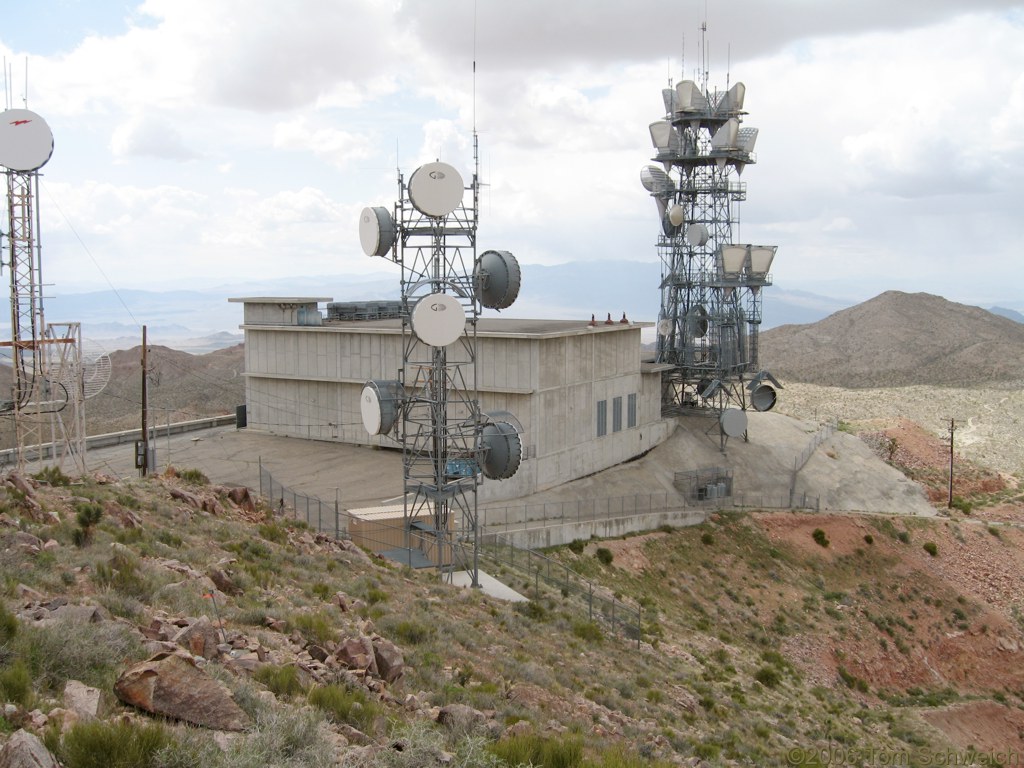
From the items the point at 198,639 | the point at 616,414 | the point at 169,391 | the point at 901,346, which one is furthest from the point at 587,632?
the point at 901,346

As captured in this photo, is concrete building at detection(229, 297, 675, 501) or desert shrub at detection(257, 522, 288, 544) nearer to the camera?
desert shrub at detection(257, 522, 288, 544)

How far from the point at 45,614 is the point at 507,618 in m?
11.4

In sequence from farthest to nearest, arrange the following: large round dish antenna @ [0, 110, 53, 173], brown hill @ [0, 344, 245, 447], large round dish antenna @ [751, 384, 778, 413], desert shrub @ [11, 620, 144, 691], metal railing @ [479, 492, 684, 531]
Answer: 1. brown hill @ [0, 344, 245, 447]
2. large round dish antenna @ [751, 384, 778, 413]
3. metal railing @ [479, 492, 684, 531]
4. large round dish antenna @ [0, 110, 53, 173]
5. desert shrub @ [11, 620, 144, 691]

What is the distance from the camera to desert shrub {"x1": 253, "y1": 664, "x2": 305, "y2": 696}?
11.1 metres

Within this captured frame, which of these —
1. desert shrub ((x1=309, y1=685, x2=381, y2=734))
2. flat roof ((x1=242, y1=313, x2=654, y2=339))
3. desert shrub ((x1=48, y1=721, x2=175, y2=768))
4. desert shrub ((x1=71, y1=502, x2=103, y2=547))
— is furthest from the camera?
flat roof ((x1=242, y1=313, x2=654, y2=339))

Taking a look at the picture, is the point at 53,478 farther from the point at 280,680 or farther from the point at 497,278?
the point at 497,278

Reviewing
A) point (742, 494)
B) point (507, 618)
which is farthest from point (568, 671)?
point (742, 494)

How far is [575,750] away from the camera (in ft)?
35.8

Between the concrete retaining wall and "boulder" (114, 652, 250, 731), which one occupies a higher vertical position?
"boulder" (114, 652, 250, 731)

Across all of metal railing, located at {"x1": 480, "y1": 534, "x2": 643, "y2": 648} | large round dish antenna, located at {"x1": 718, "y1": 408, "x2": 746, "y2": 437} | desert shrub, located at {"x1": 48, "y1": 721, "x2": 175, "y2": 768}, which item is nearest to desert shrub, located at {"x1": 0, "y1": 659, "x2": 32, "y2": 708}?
desert shrub, located at {"x1": 48, "y1": 721, "x2": 175, "y2": 768}

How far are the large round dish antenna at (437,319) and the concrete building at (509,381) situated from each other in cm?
1230

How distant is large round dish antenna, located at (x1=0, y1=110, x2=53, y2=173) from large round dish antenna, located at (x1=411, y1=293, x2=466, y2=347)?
553 inches

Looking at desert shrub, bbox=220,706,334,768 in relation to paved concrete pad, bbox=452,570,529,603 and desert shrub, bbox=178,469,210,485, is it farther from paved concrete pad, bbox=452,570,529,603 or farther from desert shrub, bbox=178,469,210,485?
desert shrub, bbox=178,469,210,485

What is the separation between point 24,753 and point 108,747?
2.51 feet
